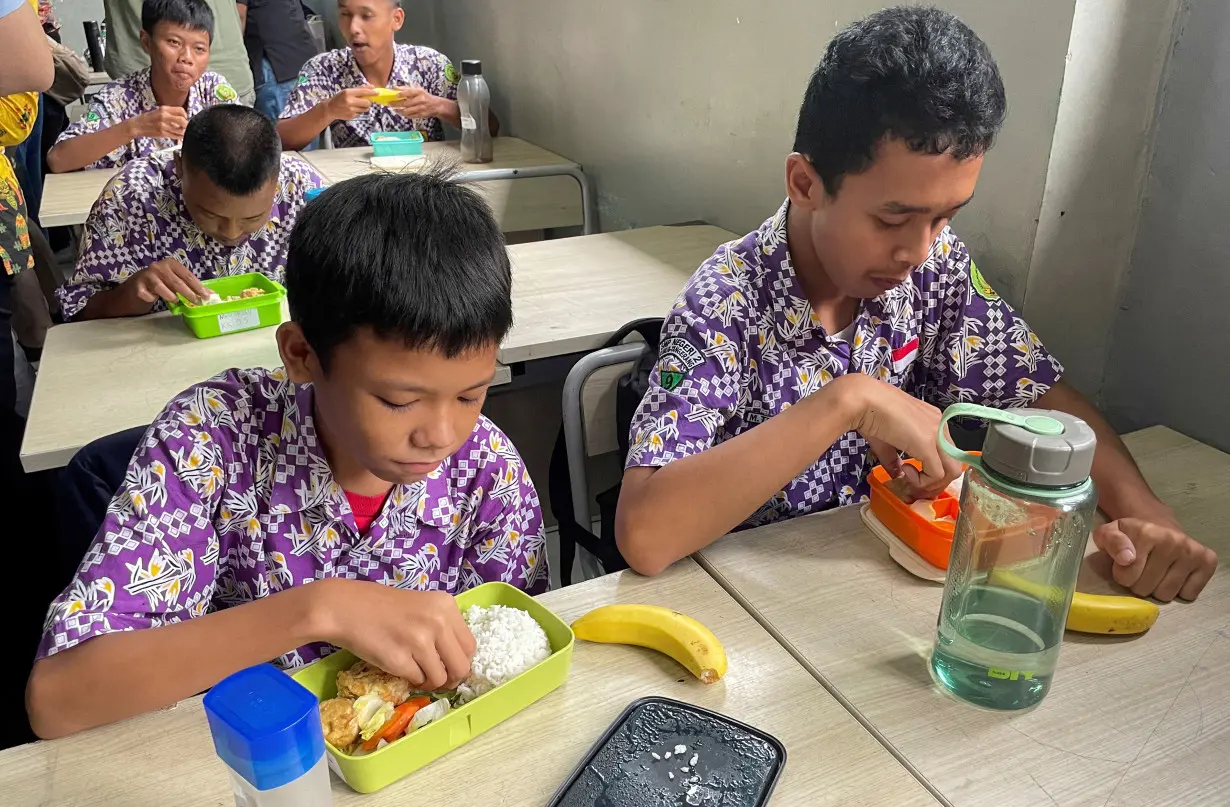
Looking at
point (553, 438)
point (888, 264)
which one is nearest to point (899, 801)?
point (888, 264)

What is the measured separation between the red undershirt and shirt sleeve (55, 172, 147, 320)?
4.81 ft

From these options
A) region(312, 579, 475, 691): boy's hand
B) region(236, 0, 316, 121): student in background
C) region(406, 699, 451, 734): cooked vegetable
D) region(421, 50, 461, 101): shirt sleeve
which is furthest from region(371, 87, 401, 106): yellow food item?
region(406, 699, 451, 734): cooked vegetable

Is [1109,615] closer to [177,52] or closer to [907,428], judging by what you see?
[907,428]

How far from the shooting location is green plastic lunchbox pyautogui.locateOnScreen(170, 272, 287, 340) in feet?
6.14

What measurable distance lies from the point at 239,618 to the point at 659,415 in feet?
1.81

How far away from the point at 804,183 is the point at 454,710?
80 cm

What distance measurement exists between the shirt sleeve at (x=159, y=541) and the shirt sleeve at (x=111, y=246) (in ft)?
4.65

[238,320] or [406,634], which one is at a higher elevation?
[406,634]

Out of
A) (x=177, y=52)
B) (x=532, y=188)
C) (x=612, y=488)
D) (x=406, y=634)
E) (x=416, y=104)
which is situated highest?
(x=177, y=52)

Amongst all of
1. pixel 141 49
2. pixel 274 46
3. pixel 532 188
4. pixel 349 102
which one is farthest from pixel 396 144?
pixel 274 46

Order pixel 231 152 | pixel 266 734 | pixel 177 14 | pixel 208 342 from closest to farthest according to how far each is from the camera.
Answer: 1. pixel 266 734
2. pixel 208 342
3. pixel 231 152
4. pixel 177 14

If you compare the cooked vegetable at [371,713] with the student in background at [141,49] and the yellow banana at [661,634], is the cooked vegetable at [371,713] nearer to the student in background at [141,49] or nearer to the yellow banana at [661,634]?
the yellow banana at [661,634]

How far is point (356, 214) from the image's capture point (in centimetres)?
97

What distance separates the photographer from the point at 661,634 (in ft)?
2.96
